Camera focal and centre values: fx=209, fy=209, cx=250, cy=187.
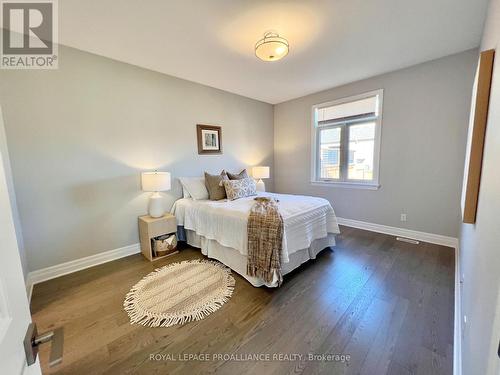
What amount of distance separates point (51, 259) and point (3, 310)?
2569 mm

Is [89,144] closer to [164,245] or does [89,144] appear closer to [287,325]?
[164,245]

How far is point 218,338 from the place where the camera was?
153 centimetres

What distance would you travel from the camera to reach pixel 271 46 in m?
2.06

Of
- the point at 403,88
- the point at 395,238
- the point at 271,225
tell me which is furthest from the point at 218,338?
the point at 403,88

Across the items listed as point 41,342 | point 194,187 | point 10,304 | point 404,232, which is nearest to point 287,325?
point 41,342

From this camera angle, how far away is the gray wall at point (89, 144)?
216cm

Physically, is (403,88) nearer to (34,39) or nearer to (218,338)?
(218,338)

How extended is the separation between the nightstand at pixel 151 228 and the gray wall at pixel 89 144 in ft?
0.58

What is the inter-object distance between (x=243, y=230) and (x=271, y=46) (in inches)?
73.7

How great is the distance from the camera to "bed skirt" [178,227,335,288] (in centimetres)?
220

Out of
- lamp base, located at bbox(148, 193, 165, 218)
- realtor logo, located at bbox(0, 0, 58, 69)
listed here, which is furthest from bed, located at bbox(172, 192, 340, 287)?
realtor logo, located at bbox(0, 0, 58, 69)

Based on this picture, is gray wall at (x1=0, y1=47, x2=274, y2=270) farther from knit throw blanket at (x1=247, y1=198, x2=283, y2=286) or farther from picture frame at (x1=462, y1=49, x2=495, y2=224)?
picture frame at (x1=462, y1=49, x2=495, y2=224)

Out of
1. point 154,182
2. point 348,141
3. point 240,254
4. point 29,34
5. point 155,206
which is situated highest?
point 29,34

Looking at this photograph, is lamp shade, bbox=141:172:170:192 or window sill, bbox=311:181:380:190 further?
window sill, bbox=311:181:380:190
